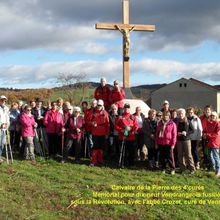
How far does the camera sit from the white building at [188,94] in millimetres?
65125

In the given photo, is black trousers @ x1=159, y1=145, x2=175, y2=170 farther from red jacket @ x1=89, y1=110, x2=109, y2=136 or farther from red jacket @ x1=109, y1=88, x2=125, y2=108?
red jacket @ x1=109, y1=88, x2=125, y2=108

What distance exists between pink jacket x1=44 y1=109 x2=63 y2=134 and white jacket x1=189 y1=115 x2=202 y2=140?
12.9 feet

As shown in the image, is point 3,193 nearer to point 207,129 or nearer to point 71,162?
point 71,162

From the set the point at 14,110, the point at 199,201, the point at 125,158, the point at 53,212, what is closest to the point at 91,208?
the point at 53,212

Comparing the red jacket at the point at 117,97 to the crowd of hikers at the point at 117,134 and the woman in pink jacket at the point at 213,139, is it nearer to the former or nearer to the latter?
the crowd of hikers at the point at 117,134

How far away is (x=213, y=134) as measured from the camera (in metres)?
11.8

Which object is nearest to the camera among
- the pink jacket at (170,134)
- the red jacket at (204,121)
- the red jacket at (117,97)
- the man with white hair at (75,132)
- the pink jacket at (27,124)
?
the pink jacket at (170,134)

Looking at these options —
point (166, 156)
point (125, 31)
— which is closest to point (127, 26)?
point (125, 31)

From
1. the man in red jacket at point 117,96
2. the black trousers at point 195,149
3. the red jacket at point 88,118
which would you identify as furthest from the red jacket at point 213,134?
the red jacket at point 88,118

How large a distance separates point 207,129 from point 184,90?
188 feet

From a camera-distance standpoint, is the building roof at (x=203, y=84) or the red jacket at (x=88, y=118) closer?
the red jacket at (x=88, y=118)

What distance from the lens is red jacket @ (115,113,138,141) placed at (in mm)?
11914

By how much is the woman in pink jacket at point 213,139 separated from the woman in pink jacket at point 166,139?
42.6 inches

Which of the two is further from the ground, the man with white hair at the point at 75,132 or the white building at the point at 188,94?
the white building at the point at 188,94
